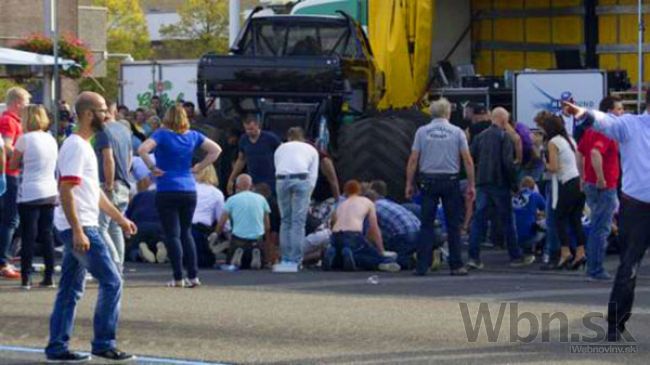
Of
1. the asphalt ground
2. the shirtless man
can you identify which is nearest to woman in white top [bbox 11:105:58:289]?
the asphalt ground

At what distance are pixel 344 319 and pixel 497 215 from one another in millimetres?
5440

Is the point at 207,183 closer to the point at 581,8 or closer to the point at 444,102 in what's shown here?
the point at 444,102

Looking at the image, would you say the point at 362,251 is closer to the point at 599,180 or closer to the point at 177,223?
the point at 177,223

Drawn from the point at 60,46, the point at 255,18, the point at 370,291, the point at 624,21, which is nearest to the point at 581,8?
the point at 624,21

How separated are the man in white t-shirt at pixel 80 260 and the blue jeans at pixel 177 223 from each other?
4.16 meters

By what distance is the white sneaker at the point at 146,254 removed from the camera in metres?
17.5

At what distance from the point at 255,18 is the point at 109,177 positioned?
298 inches

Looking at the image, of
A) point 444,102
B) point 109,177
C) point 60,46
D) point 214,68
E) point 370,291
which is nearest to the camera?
point 109,177

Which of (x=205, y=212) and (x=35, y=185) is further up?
(x=35, y=185)

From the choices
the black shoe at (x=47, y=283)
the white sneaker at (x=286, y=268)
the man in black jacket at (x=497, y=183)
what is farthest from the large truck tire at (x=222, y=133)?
the black shoe at (x=47, y=283)

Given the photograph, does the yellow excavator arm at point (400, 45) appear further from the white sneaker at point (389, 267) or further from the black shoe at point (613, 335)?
the black shoe at point (613, 335)

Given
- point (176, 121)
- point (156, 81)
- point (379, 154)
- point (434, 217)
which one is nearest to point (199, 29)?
point (156, 81)

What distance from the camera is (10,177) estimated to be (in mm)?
15047

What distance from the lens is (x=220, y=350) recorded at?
1055 cm
